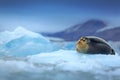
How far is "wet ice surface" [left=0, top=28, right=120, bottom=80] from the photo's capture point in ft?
9.89

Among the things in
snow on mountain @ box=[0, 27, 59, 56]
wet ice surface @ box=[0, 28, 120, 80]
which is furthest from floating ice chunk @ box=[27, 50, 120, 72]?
snow on mountain @ box=[0, 27, 59, 56]

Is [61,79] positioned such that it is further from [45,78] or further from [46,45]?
[46,45]

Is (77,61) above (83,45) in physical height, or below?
below

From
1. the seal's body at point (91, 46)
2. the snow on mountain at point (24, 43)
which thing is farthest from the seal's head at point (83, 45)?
the snow on mountain at point (24, 43)

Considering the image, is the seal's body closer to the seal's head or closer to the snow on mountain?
the seal's head

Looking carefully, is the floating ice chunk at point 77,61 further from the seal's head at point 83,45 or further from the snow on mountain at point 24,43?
the snow on mountain at point 24,43

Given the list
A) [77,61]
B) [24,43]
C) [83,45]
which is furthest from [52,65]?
[24,43]

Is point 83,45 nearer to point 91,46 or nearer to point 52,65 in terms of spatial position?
point 91,46

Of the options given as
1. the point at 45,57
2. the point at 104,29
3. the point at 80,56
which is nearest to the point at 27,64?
the point at 45,57

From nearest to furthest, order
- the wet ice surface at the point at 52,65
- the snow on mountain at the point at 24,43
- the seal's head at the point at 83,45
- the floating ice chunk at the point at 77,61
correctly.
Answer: the wet ice surface at the point at 52,65
the floating ice chunk at the point at 77,61
the seal's head at the point at 83,45
the snow on mountain at the point at 24,43

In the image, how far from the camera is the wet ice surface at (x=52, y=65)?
3.02 metres

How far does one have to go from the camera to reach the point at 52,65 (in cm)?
325

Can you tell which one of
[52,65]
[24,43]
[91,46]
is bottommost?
[52,65]

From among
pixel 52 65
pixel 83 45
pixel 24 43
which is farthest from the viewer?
pixel 24 43
